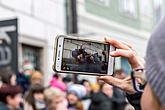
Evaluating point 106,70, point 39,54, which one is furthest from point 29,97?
point 39,54

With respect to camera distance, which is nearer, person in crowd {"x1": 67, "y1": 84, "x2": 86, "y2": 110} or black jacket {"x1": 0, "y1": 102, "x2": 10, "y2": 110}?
black jacket {"x1": 0, "y1": 102, "x2": 10, "y2": 110}

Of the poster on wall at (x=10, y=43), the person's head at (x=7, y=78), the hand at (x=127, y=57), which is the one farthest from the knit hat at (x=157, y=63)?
the poster on wall at (x=10, y=43)

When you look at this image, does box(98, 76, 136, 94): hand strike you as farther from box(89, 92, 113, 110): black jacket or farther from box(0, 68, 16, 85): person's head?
box(89, 92, 113, 110): black jacket

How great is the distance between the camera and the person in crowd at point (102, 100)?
7566 millimetres

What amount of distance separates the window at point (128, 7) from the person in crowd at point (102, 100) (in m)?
10.8

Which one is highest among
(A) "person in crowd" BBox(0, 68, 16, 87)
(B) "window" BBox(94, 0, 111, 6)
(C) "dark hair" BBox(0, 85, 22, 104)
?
(B) "window" BBox(94, 0, 111, 6)

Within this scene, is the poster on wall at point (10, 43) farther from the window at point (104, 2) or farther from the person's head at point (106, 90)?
the window at point (104, 2)

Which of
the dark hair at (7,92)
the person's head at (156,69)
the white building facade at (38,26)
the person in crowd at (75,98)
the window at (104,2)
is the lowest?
the person in crowd at (75,98)

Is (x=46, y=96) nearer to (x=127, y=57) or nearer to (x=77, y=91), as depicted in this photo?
(x=77, y=91)

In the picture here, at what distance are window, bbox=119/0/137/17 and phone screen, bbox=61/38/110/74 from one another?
16.5 m

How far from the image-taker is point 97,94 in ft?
25.4

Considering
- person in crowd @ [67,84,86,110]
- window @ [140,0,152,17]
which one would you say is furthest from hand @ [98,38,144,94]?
window @ [140,0,152,17]

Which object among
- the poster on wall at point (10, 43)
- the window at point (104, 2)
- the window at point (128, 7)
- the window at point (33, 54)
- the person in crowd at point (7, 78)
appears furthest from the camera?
the window at point (128, 7)

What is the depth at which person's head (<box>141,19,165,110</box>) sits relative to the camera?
1.15 m
